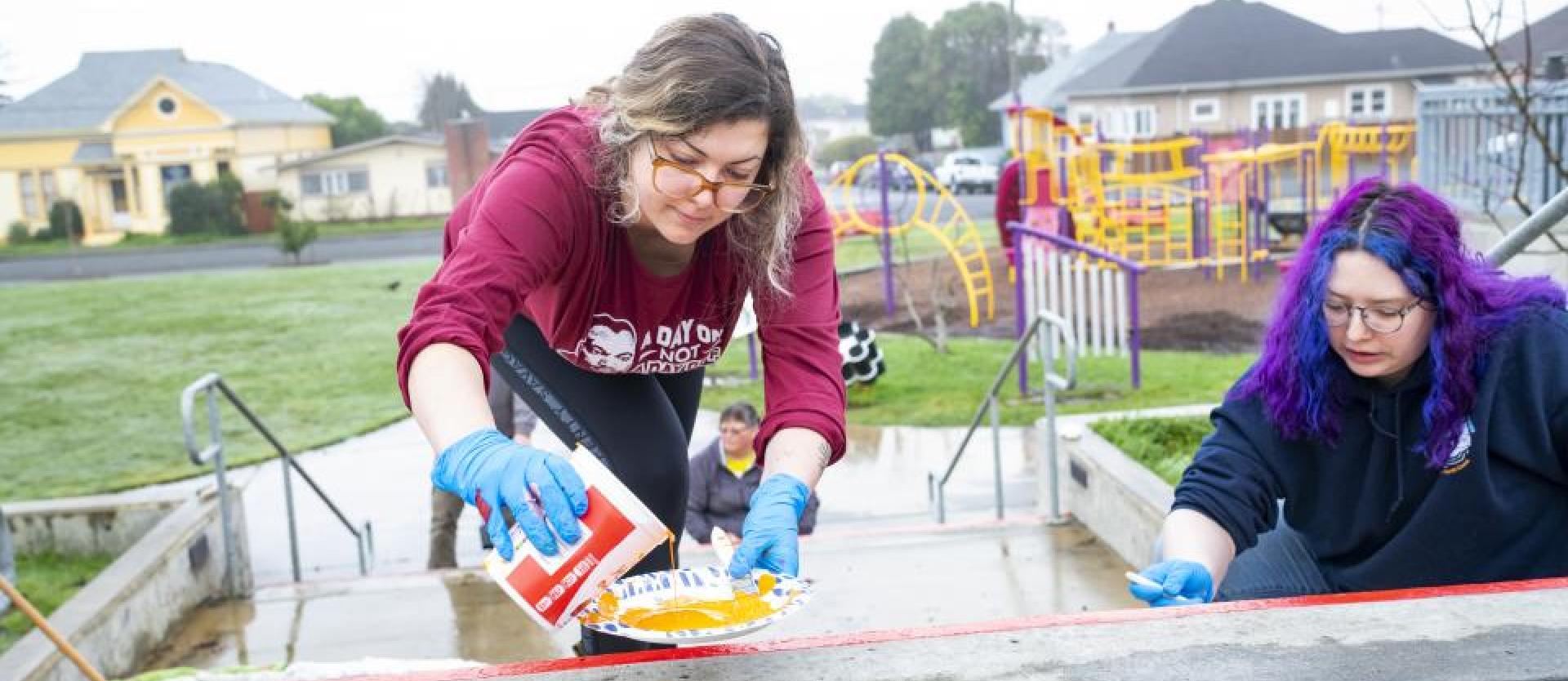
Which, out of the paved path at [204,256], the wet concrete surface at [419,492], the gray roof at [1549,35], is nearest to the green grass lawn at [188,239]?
the paved path at [204,256]

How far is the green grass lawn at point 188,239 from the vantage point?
38.8m

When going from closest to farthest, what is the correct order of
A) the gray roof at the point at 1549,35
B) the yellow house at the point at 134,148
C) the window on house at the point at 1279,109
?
the gray roof at the point at 1549,35 → the window on house at the point at 1279,109 → the yellow house at the point at 134,148

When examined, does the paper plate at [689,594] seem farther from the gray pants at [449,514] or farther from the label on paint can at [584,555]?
the gray pants at [449,514]

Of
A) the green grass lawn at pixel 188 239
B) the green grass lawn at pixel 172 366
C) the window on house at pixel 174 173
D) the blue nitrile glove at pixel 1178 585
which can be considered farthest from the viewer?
the window on house at pixel 174 173

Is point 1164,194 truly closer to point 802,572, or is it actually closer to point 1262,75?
point 802,572

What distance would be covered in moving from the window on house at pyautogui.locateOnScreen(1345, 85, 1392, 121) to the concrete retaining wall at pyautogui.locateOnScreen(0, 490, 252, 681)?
115ft

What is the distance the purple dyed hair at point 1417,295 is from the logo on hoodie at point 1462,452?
1cm

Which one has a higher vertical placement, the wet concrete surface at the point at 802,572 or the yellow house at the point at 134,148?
the yellow house at the point at 134,148

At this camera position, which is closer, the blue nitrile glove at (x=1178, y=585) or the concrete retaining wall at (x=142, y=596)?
the blue nitrile glove at (x=1178, y=585)

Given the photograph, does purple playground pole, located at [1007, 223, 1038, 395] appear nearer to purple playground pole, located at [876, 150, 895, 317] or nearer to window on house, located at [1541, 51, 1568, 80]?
window on house, located at [1541, 51, 1568, 80]

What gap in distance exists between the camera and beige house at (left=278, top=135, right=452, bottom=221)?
43781 millimetres

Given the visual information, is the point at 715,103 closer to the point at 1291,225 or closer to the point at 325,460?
Result: the point at 325,460

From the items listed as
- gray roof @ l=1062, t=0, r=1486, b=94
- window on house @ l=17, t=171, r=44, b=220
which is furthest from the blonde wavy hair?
window on house @ l=17, t=171, r=44, b=220

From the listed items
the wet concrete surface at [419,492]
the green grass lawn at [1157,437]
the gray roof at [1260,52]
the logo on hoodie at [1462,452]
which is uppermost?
the gray roof at [1260,52]
